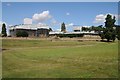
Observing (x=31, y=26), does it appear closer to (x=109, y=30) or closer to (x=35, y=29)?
(x=35, y=29)

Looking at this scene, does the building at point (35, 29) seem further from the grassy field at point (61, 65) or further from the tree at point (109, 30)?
the grassy field at point (61, 65)

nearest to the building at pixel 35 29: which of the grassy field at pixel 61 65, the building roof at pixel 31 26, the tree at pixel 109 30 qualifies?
the building roof at pixel 31 26

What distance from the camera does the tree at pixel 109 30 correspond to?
370ft

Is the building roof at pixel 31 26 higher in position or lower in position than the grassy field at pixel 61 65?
higher

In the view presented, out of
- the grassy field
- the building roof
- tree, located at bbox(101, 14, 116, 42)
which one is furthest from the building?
the grassy field

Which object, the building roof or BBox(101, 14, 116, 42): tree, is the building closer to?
the building roof

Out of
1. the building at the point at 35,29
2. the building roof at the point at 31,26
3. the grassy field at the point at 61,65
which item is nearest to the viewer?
the grassy field at the point at 61,65

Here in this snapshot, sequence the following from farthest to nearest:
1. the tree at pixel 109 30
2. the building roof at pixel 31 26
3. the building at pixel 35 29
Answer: the building at pixel 35 29
the building roof at pixel 31 26
the tree at pixel 109 30

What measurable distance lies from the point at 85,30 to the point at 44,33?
28.4 metres

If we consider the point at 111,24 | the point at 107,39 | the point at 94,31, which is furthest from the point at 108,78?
the point at 94,31

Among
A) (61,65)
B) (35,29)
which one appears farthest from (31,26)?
(61,65)

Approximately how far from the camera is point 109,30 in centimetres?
11606

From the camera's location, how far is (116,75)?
18.2 meters

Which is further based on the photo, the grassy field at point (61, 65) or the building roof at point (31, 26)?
the building roof at point (31, 26)
